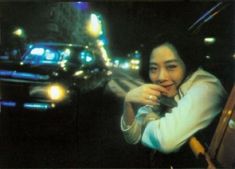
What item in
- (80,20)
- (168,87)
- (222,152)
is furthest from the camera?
(80,20)

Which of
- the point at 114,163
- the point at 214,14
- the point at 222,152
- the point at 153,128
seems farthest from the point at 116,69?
the point at 222,152

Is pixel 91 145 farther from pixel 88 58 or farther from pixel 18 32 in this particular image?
pixel 18 32

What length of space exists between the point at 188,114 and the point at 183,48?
2.59 ft

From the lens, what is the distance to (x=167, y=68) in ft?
16.1

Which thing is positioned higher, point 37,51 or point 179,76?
point 37,51

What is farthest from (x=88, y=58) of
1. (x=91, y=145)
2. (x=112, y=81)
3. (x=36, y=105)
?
(x=91, y=145)

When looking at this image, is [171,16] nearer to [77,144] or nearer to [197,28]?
[197,28]

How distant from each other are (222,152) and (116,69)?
2.92 metres

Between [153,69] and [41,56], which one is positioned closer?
[153,69]

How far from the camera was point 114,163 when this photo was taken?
5.97 metres

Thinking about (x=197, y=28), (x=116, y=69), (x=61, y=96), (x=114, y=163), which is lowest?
(x=114, y=163)

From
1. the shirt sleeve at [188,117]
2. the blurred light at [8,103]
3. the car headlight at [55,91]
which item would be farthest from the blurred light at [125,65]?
the blurred light at [8,103]

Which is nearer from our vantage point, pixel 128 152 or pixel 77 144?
pixel 128 152

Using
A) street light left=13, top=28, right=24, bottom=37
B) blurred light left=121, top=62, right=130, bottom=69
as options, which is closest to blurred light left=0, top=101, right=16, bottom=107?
street light left=13, top=28, right=24, bottom=37
